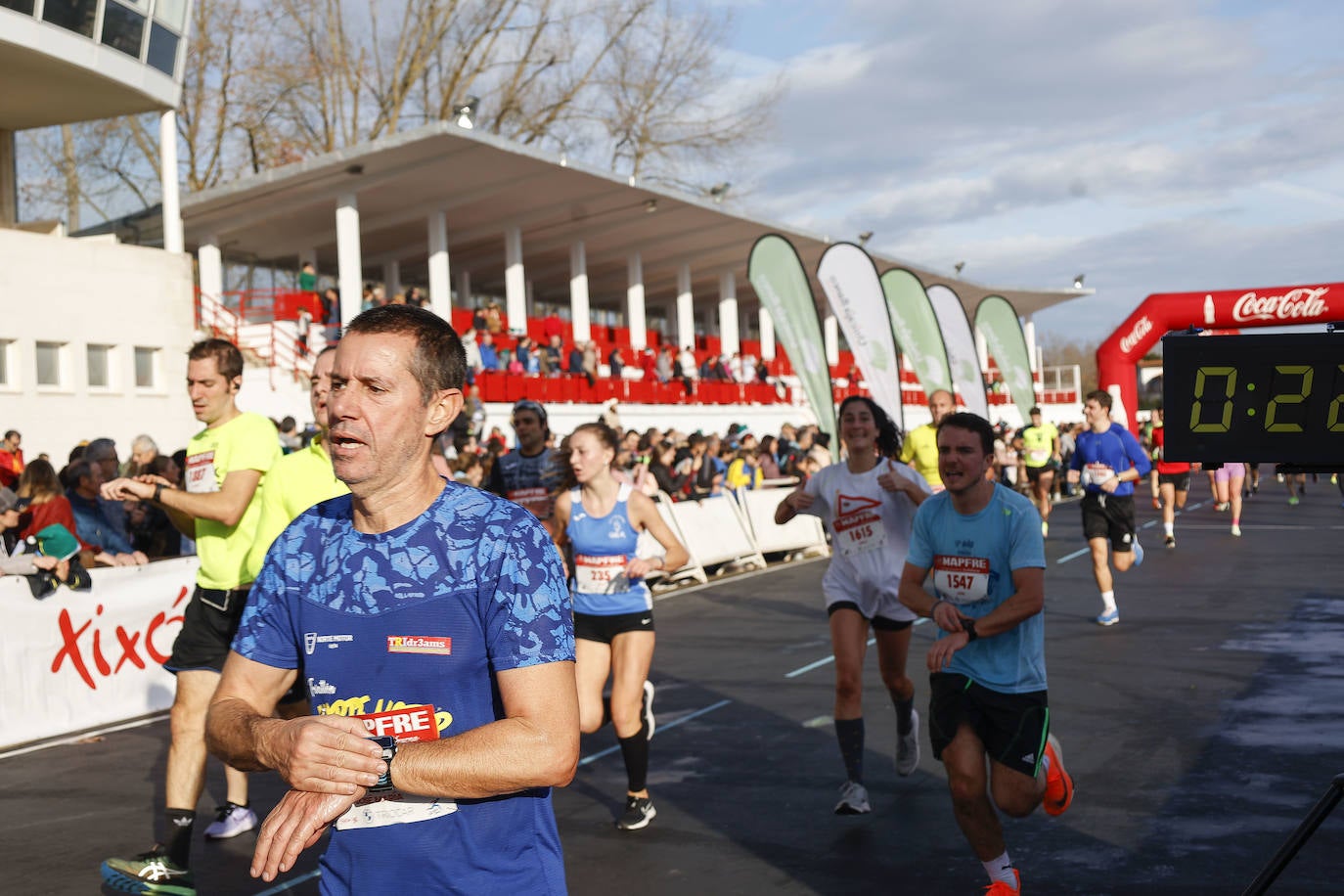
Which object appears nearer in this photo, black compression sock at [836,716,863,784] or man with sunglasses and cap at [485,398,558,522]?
black compression sock at [836,716,863,784]

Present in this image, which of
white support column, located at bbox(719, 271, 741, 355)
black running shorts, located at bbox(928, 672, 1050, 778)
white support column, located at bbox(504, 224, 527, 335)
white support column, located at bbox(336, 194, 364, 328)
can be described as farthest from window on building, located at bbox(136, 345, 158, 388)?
white support column, located at bbox(719, 271, 741, 355)

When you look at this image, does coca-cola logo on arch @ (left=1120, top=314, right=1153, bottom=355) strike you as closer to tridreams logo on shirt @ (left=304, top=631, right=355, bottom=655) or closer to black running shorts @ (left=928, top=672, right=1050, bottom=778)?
black running shorts @ (left=928, top=672, right=1050, bottom=778)

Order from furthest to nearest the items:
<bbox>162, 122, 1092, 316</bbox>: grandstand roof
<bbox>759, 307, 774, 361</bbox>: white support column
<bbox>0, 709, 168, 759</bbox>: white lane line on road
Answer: <bbox>759, 307, 774, 361</bbox>: white support column → <bbox>162, 122, 1092, 316</bbox>: grandstand roof → <bbox>0, 709, 168, 759</bbox>: white lane line on road

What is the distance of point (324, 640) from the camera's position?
7.93ft

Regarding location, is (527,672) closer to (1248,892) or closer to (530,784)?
(530,784)

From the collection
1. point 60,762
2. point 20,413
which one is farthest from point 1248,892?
point 20,413

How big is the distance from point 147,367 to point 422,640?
20.9m

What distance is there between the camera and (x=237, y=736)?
2.37 metres

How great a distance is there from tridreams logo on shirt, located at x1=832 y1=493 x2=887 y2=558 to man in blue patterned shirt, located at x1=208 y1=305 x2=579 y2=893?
14.9ft

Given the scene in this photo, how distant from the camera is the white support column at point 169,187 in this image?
2273cm

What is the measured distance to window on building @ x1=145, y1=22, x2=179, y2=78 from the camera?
22438mm

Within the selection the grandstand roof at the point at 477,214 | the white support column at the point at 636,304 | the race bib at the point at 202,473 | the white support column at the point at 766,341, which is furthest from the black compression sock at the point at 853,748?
the white support column at the point at 766,341

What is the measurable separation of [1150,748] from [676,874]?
3.22m

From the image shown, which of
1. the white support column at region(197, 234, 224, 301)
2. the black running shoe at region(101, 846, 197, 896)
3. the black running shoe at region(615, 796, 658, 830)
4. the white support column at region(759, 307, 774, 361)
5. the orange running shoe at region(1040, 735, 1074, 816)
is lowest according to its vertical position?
the black running shoe at region(615, 796, 658, 830)
